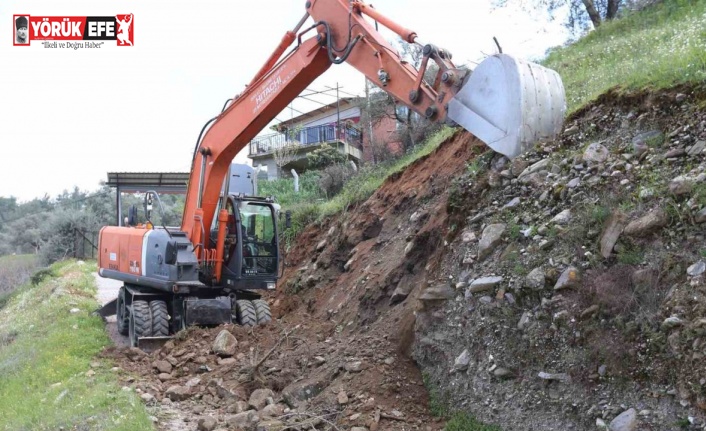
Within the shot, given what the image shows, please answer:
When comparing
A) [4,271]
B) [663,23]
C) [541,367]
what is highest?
[663,23]

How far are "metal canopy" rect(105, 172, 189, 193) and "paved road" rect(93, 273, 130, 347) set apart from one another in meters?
2.63

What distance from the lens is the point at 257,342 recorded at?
878 cm

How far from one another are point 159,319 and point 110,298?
22.7 ft

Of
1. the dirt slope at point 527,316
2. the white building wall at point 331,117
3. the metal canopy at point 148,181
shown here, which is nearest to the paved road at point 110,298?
the dirt slope at point 527,316

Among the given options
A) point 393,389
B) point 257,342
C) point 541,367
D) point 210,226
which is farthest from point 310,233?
point 541,367

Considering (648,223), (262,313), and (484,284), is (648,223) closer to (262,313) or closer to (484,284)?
(484,284)

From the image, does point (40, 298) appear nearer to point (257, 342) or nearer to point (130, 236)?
point (130, 236)

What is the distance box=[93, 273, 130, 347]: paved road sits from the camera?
11023 mm

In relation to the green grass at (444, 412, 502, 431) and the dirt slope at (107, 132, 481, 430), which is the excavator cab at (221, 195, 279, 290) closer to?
the dirt slope at (107, 132, 481, 430)

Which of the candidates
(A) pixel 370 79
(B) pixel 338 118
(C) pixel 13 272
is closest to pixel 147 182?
(A) pixel 370 79

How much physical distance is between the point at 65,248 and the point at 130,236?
2420 cm

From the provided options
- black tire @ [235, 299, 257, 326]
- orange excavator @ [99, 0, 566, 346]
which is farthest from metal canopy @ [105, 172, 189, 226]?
black tire @ [235, 299, 257, 326]

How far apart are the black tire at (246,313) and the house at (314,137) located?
14.1 metres

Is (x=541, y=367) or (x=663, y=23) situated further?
(x=663, y=23)
